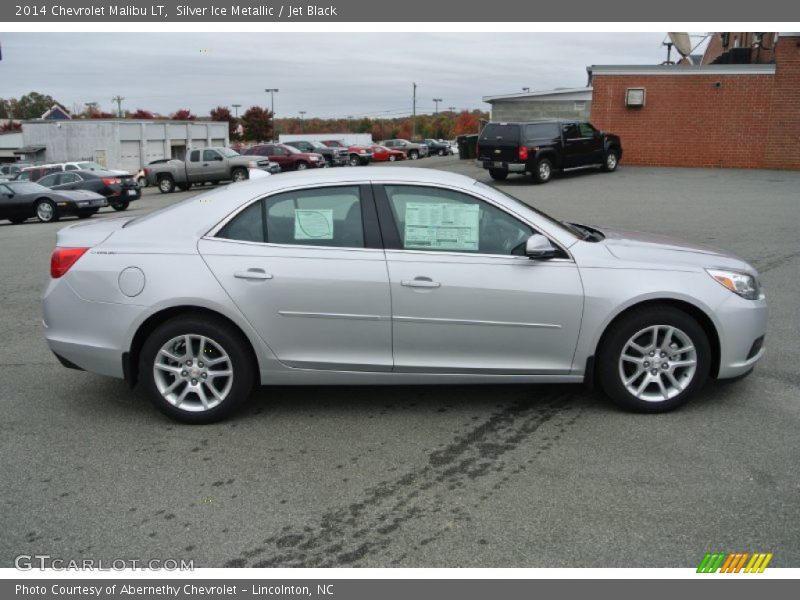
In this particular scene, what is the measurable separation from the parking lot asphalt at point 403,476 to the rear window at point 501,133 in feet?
59.9

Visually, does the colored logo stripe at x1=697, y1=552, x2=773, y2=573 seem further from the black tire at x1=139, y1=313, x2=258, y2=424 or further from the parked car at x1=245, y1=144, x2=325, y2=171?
the parked car at x1=245, y1=144, x2=325, y2=171

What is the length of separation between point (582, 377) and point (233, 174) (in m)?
30.0

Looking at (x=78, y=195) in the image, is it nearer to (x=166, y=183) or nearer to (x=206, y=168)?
(x=206, y=168)

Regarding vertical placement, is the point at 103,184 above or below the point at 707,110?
below

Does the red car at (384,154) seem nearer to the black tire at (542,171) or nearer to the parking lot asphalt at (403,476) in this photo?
the black tire at (542,171)

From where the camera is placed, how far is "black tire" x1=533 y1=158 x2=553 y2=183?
2411cm

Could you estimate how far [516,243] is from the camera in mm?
5094

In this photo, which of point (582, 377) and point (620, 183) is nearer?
point (582, 377)

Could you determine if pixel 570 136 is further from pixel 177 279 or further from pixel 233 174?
pixel 177 279

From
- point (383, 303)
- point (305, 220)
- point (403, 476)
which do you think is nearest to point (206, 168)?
point (305, 220)

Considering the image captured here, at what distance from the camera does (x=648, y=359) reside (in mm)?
5051

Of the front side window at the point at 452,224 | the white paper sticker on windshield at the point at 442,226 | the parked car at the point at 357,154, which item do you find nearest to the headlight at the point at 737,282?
the front side window at the point at 452,224

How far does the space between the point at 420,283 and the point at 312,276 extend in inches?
26.9

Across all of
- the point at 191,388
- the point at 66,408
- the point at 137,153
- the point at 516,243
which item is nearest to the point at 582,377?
the point at 516,243
